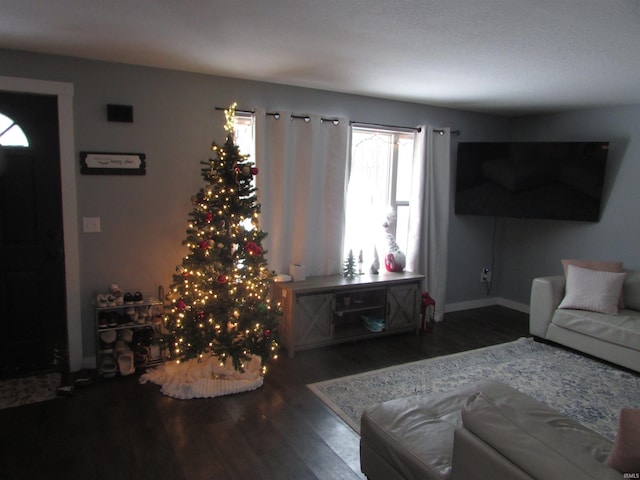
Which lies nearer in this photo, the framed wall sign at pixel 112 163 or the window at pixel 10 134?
the window at pixel 10 134

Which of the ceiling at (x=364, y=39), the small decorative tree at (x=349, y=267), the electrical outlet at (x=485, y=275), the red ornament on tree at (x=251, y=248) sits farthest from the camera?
the electrical outlet at (x=485, y=275)

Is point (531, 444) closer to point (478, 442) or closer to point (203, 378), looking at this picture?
point (478, 442)

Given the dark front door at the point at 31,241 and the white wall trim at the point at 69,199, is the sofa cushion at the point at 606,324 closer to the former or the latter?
the white wall trim at the point at 69,199

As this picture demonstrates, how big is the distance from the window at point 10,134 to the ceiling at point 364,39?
0.52 meters

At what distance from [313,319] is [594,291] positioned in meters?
2.58

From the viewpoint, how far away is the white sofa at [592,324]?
3.59m

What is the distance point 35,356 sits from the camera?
3361 millimetres

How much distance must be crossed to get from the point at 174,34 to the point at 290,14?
0.82 metres

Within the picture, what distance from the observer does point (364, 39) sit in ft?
8.55

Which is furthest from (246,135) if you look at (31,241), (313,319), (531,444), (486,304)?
(486,304)

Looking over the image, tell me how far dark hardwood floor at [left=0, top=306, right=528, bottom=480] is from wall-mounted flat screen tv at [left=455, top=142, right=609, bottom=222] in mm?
2733

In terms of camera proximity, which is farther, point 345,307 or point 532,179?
point 532,179

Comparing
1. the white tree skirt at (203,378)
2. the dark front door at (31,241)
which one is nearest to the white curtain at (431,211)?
the white tree skirt at (203,378)

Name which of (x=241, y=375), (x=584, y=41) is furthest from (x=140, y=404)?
(x=584, y=41)
